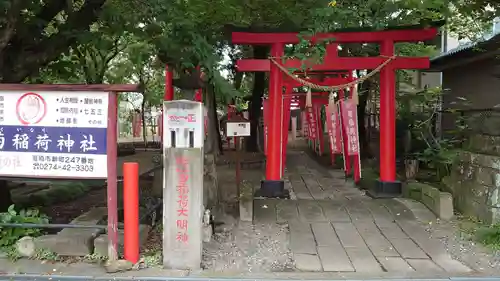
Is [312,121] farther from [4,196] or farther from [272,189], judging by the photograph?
[4,196]

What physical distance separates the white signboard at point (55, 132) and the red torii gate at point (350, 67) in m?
5.04

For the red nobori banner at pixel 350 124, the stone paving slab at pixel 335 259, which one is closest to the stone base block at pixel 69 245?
the stone paving slab at pixel 335 259

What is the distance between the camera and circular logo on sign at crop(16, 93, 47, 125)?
5.80 meters

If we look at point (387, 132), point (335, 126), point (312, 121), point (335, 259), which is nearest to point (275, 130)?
point (387, 132)

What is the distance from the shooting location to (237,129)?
8812 mm

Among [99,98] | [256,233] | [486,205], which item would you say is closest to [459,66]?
[486,205]

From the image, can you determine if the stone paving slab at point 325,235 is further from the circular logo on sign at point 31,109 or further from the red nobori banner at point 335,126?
the red nobori banner at point 335,126

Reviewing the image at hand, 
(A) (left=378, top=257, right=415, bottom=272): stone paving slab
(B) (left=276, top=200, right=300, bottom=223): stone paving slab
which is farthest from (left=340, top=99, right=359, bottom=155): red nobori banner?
(A) (left=378, top=257, right=415, bottom=272): stone paving slab

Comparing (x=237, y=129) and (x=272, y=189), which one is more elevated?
(x=237, y=129)

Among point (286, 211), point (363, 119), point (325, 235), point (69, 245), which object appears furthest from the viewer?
point (363, 119)

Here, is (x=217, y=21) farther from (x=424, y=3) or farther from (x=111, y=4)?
(x=424, y=3)

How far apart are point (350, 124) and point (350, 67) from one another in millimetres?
2321

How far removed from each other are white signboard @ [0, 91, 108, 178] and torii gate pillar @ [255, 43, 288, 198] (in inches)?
206

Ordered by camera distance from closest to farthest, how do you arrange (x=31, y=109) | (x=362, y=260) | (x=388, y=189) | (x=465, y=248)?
(x=31, y=109), (x=362, y=260), (x=465, y=248), (x=388, y=189)
